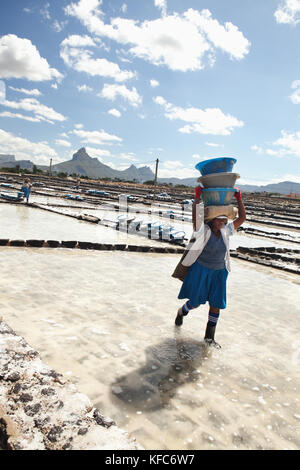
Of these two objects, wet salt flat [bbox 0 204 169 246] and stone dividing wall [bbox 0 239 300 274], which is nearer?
stone dividing wall [bbox 0 239 300 274]

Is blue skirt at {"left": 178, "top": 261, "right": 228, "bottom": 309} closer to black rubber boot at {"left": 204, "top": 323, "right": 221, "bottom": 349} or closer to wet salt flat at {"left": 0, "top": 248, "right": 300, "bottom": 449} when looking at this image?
black rubber boot at {"left": 204, "top": 323, "right": 221, "bottom": 349}

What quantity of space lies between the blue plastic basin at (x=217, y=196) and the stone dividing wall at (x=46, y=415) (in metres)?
2.43

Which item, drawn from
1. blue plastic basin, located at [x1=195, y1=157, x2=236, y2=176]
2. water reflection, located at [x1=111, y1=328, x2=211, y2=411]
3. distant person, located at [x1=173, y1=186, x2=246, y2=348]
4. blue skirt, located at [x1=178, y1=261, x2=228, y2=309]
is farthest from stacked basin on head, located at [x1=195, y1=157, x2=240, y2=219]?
water reflection, located at [x1=111, y1=328, x2=211, y2=411]

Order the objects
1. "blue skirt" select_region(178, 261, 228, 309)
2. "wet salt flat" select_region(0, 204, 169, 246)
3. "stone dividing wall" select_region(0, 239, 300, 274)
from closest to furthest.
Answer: "blue skirt" select_region(178, 261, 228, 309) → "stone dividing wall" select_region(0, 239, 300, 274) → "wet salt flat" select_region(0, 204, 169, 246)

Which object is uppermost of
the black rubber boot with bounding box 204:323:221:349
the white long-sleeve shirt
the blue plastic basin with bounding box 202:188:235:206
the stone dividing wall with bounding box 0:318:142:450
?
the blue plastic basin with bounding box 202:188:235:206

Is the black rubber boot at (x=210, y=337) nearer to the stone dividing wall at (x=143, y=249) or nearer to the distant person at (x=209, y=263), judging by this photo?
the distant person at (x=209, y=263)

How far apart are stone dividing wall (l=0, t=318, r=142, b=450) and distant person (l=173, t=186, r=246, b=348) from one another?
1.83m

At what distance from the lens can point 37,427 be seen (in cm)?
196

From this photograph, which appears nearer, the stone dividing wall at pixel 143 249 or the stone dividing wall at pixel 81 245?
the stone dividing wall at pixel 81 245

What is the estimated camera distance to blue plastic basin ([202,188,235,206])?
3.42 meters

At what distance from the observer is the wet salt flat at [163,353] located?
2.35m

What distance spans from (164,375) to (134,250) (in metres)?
6.06

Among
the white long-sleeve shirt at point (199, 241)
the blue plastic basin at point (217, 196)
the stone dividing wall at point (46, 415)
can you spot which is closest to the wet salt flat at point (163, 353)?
the stone dividing wall at point (46, 415)
